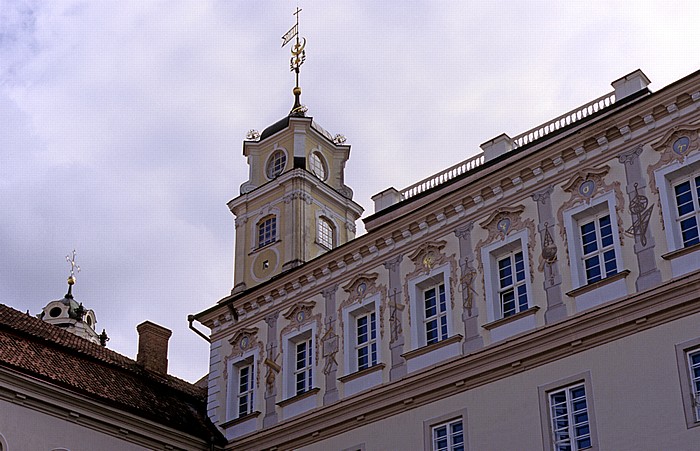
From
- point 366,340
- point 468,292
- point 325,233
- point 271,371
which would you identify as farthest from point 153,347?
point 468,292

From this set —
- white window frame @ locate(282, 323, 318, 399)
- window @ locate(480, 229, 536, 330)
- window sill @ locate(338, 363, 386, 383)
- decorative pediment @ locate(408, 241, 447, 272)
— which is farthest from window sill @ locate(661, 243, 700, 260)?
white window frame @ locate(282, 323, 318, 399)

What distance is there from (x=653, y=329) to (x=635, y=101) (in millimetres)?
5635

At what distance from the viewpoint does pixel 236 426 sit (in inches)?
1283

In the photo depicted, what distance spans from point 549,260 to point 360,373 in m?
6.18

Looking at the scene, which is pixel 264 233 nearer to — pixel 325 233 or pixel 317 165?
pixel 325 233

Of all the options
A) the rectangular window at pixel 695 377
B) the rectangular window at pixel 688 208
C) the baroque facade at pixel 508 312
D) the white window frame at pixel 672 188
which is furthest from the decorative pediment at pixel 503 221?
the rectangular window at pixel 695 377

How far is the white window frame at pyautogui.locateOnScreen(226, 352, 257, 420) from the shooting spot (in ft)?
108

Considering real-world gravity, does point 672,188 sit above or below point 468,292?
above

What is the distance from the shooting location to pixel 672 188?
2531 cm

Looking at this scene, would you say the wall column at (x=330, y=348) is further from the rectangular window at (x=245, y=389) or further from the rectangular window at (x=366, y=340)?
the rectangular window at (x=245, y=389)

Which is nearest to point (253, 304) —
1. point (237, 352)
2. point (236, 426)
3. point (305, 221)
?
point (237, 352)

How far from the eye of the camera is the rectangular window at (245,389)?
32938mm

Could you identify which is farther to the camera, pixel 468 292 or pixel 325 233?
pixel 325 233

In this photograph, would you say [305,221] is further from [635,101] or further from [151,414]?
[635,101]
